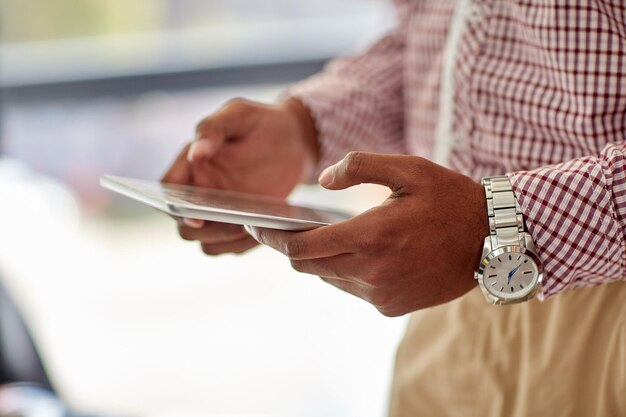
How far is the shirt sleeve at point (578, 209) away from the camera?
0.72 m

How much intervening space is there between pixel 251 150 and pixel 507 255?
46 cm

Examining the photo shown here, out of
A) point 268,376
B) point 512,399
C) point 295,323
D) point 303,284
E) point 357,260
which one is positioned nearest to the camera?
point 357,260

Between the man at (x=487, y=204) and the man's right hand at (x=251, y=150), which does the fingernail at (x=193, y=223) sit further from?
the man's right hand at (x=251, y=150)

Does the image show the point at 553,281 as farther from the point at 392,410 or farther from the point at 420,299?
the point at 392,410

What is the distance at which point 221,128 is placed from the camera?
1.02 metres

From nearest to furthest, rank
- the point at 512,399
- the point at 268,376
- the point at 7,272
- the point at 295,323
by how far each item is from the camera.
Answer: the point at 512,399, the point at 7,272, the point at 268,376, the point at 295,323

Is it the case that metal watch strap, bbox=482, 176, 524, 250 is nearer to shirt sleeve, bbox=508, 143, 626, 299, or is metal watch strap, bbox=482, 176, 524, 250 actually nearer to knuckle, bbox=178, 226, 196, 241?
shirt sleeve, bbox=508, 143, 626, 299

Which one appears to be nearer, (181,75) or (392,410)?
(392,410)

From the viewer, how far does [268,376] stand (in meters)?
2.65

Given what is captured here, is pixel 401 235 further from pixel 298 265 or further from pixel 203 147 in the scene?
pixel 203 147

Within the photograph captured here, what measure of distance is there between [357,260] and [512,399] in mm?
268

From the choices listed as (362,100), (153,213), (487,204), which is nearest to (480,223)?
(487,204)

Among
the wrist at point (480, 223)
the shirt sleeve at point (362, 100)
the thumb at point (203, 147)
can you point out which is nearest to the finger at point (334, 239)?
the wrist at point (480, 223)

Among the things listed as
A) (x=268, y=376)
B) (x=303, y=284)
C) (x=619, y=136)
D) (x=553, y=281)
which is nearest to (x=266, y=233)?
(x=553, y=281)
